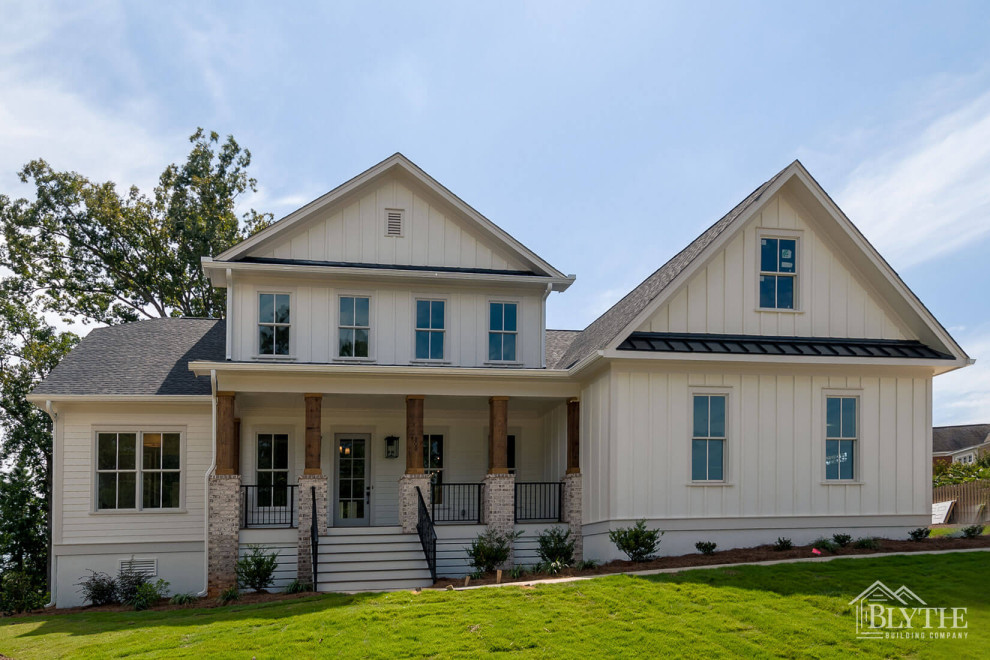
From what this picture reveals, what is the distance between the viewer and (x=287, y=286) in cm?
2039

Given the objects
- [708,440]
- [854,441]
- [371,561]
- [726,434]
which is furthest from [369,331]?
[854,441]

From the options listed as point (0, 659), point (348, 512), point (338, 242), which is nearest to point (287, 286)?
point (338, 242)

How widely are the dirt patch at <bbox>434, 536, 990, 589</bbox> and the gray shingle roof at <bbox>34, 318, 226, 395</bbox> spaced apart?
8.05 m

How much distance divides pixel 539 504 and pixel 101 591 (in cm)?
930

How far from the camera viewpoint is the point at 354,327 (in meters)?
20.6

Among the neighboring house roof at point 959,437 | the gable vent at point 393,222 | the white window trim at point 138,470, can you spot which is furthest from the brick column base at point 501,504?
the neighboring house roof at point 959,437

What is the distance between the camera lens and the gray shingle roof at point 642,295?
18.0 metres

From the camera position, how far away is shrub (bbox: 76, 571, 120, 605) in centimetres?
1828

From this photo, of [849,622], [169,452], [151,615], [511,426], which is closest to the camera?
[849,622]

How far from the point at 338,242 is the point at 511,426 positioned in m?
6.12

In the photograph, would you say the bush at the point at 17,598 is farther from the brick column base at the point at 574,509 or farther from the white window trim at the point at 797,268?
the white window trim at the point at 797,268

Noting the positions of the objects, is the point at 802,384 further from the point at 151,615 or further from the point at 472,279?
the point at 151,615

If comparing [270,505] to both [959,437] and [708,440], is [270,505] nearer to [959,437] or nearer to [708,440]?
[708,440]

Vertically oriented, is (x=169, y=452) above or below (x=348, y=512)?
above
